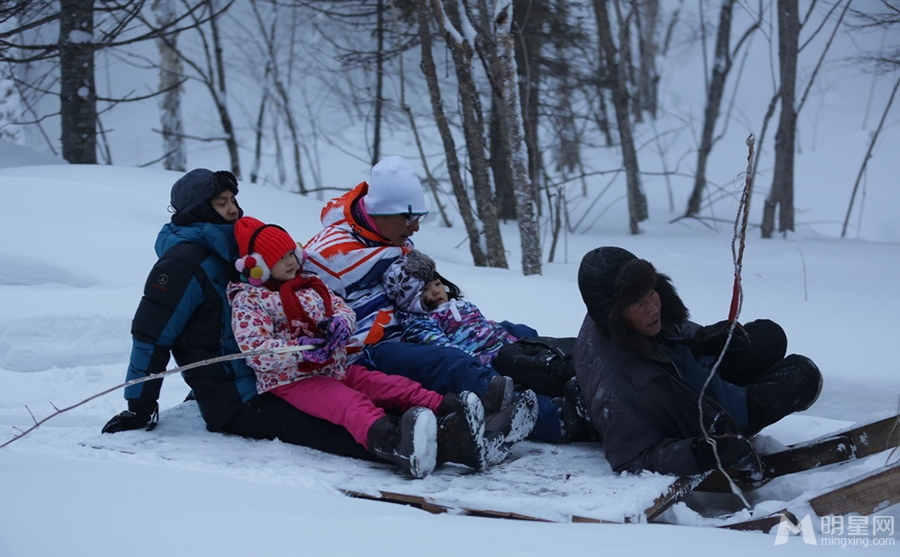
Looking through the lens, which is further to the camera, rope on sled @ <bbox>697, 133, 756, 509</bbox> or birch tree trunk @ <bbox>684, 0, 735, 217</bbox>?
birch tree trunk @ <bbox>684, 0, 735, 217</bbox>

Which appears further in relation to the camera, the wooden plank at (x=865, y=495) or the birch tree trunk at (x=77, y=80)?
the birch tree trunk at (x=77, y=80)

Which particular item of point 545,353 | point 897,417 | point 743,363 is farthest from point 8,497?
point 897,417

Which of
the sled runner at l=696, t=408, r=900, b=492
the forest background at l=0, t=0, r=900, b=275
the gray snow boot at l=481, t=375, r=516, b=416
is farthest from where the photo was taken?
the forest background at l=0, t=0, r=900, b=275

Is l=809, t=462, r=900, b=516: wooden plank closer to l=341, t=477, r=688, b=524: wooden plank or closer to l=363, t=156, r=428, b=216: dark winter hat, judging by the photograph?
l=341, t=477, r=688, b=524: wooden plank

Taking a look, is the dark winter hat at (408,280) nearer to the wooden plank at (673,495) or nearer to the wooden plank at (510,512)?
the wooden plank at (510,512)

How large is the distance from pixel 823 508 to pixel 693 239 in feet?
29.7

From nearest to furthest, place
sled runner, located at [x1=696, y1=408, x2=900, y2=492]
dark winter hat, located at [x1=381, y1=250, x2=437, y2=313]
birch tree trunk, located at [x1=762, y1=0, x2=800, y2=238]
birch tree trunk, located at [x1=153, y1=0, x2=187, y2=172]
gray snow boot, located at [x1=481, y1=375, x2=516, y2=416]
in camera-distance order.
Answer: sled runner, located at [x1=696, y1=408, x2=900, y2=492]
gray snow boot, located at [x1=481, y1=375, x2=516, y2=416]
dark winter hat, located at [x1=381, y1=250, x2=437, y2=313]
birch tree trunk, located at [x1=762, y1=0, x2=800, y2=238]
birch tree trunk, located at [x1=153, y1=0, x2=187, y2=172]

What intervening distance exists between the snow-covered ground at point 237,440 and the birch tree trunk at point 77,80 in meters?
0.64

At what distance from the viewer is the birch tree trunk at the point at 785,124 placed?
10180 mm

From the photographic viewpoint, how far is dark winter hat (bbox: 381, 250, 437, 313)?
381 cm

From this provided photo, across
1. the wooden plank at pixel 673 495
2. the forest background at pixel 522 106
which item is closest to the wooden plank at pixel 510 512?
the wooden plank at pixel 673 495

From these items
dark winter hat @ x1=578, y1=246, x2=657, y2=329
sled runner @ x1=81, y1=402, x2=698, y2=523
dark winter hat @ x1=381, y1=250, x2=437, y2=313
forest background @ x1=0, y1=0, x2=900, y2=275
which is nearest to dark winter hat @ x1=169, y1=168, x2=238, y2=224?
dark winter hat @ x1=381, y1=250, x2=437, y2=313

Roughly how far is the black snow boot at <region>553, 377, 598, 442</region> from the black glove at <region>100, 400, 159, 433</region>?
5.54ft

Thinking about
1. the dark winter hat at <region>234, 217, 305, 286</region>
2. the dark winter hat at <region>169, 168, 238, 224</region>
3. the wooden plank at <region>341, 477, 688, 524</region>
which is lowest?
the wooden plank at <region>341, 477, 688, 524</region>
